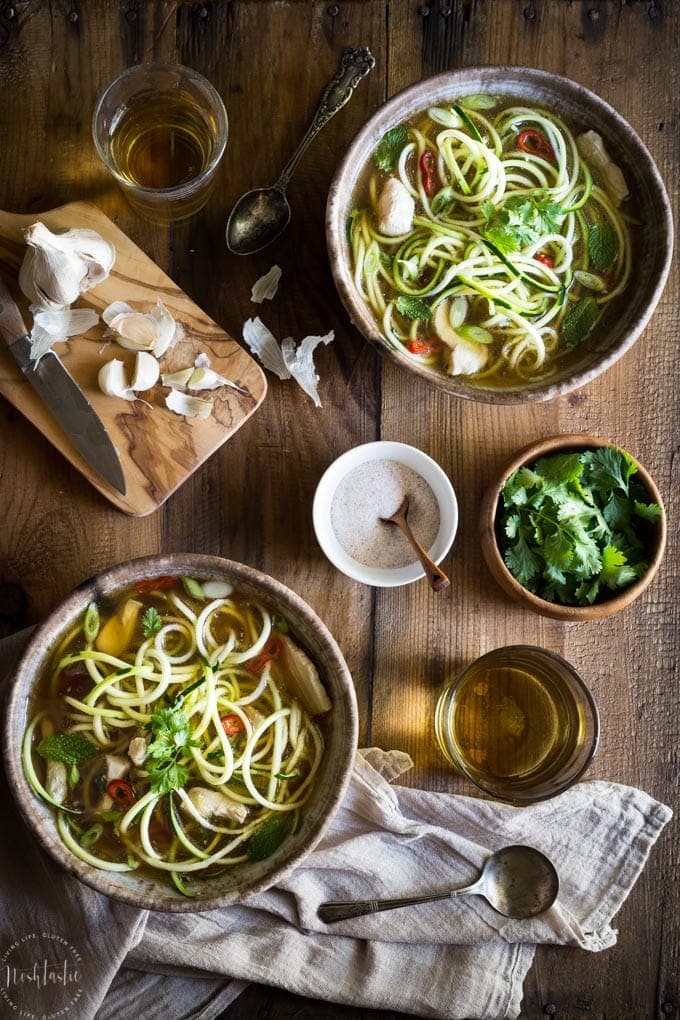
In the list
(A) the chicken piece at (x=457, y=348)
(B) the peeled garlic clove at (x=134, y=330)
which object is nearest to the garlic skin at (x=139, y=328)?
(B) the peeled garlic clove at (x=134, y=330)

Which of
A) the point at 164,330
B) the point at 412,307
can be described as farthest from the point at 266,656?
the point at 412,307

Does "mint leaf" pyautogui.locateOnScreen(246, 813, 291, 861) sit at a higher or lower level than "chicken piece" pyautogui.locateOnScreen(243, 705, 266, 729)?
lower

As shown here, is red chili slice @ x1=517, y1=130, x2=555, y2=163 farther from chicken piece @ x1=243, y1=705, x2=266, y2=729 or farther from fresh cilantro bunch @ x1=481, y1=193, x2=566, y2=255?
chicken piece @ x1=243, y1=705, x2=266, y2=729

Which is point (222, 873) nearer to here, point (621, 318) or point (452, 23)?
point (621, 318)

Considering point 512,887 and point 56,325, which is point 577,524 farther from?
point 56,325

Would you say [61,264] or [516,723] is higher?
[61,264]

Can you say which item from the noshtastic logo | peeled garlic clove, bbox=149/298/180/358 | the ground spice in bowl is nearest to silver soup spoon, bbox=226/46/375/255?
peeled garlic clove, bbox=149/298/180/358

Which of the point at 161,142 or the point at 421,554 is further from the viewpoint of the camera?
the point at 161,142
